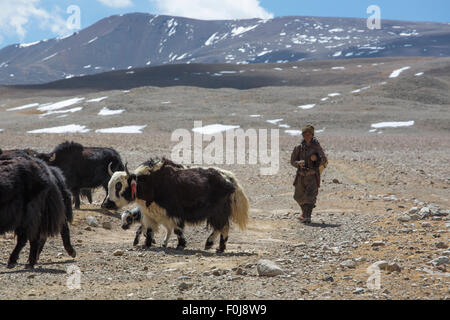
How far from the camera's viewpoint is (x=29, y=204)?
22.9 ft

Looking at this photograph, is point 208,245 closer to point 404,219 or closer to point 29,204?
point 29,204

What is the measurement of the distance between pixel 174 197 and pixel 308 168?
4049mm

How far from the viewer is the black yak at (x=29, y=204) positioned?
6.75 metres

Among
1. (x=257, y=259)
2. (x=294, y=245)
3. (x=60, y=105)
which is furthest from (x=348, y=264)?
(x=60, y=105)

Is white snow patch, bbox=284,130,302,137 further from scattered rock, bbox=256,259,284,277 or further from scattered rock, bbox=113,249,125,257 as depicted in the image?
scattered rock, bbox=256,259,284,277

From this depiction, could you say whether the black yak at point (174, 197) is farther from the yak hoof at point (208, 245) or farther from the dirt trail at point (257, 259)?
the dirt trail at point (257, 259)

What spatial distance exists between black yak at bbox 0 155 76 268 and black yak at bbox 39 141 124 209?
18.3 feet

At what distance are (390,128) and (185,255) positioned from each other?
39.7 m

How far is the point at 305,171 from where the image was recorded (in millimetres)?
12203

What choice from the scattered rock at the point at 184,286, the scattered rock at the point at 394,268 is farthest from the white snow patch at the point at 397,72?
the scattered rock at the point at 184,286
